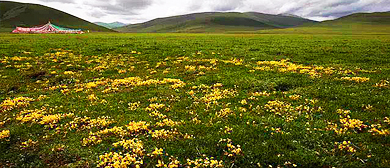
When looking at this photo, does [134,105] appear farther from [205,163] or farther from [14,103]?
[14,103]

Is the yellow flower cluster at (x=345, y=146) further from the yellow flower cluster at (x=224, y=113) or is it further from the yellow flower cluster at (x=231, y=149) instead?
the yellow flower cluster at (x=224, y=113)

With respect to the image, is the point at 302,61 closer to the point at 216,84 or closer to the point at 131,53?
the point at 216,84

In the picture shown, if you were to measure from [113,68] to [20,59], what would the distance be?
12903 millimetres

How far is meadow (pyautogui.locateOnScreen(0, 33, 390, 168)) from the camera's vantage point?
8039 mm

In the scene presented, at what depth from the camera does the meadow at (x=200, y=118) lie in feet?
26.4

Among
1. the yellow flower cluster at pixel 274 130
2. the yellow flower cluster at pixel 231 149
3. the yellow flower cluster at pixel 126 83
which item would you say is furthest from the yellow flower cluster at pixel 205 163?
the yellow flower cluster at pixel 126 83

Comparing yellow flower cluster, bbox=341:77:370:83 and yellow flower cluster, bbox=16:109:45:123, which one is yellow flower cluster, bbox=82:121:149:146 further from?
yellow flower cluster, bbox=341:77:370:83

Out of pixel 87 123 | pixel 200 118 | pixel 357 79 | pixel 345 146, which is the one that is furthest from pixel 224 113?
pixel 357 79

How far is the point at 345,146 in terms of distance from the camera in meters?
8.00

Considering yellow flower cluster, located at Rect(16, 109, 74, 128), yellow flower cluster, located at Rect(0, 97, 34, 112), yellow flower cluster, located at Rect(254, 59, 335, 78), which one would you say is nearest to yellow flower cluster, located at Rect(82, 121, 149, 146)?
yellow flower cluster, located at Rect(16, 109, 74, 128)

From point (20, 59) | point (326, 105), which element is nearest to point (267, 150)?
point (326, 105)

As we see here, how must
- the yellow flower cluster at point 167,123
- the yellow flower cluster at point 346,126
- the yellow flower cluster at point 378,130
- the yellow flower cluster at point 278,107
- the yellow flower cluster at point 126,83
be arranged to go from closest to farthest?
1. the yellow flower cluster at point 378,130
2. the yellow flower cluster at point 346,126
3. the yellow flower cluster at point 167,123
4. the yellow flower cluster at point 278,107
5. the yellow flower cluster at point 126,83

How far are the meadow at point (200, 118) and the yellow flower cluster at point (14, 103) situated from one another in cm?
6

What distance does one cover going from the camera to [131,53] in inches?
1245
